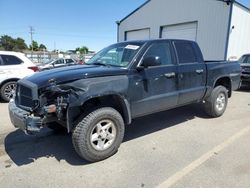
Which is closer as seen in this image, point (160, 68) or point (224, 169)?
point (224, 169)

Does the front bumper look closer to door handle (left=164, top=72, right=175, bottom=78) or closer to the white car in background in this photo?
door handle (left=164, top=72, right=175, bottom=78)

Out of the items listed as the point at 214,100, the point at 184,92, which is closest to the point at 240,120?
the point at 214,100

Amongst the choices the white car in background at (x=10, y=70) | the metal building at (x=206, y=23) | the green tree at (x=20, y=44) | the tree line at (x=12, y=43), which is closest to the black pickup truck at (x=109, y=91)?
the white car in background at (x=10, y=70)

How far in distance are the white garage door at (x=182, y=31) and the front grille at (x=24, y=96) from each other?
13659 millimetres

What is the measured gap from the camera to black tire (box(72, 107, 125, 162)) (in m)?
3.30

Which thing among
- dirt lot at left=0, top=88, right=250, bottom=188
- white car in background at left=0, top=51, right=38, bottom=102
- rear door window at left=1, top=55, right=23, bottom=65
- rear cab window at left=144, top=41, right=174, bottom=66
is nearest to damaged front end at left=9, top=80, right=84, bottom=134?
dirt lot at left=0, top=88, right=250, bottom=188

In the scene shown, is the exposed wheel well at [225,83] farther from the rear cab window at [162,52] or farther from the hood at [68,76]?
the hood at [68,76]

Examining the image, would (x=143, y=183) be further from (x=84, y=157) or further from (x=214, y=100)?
(x=214, y=100)

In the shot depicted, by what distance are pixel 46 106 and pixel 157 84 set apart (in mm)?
2039

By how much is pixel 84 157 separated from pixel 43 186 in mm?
707

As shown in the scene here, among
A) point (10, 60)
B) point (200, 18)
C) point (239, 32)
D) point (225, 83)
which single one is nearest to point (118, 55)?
point (225, 83)

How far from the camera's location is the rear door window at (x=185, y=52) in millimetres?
4848

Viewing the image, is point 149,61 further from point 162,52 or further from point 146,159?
point 146,159

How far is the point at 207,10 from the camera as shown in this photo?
14.3 m
